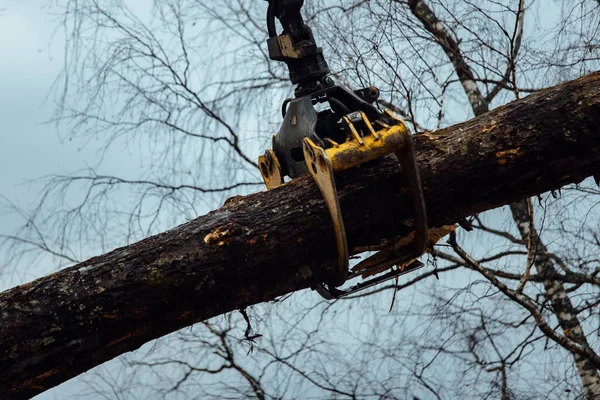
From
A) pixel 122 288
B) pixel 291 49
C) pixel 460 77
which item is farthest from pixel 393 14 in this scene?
pixel 122 288

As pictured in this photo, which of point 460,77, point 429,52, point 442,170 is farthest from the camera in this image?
point 460,77

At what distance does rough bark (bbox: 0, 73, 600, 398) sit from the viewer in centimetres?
262

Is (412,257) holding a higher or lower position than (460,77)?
lower

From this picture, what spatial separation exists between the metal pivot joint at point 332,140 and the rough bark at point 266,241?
0.08 m

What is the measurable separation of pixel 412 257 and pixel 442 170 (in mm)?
303

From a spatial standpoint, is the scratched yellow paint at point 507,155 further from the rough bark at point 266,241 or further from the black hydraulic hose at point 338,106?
the black hydraulic hose at point 338,106

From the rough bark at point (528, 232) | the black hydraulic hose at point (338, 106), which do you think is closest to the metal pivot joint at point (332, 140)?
the black hydraulic hose at point (338, 106)

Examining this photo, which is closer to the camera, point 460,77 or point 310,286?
point 310,286

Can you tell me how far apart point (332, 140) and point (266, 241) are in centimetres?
42

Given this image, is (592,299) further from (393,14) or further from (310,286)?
(310,286)

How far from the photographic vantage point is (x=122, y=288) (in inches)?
104

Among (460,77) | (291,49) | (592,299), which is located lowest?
(592,299)

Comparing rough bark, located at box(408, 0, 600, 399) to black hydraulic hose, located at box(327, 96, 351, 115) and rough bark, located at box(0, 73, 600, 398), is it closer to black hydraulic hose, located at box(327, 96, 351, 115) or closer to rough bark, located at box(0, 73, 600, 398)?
rough bark, located at box(0, 73, 600, 398)

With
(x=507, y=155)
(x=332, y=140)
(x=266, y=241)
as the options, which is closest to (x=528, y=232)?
(x=507, y=155)
